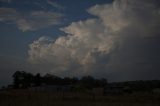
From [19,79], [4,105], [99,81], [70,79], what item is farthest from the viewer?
[70,79]

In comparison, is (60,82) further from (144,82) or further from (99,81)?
(144,82)

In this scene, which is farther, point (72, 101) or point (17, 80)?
point (17, 80)

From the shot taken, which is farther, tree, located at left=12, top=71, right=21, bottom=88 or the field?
tree, located at left=12, top=71, right=21, bottom=88

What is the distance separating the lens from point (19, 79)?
104m

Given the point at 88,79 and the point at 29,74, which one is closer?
the point at 29,74

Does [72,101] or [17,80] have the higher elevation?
[17,80]

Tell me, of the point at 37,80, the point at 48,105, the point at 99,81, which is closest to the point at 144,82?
the point at 99,81

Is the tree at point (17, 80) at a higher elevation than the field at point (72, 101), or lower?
higher

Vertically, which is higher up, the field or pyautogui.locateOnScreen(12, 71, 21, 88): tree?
pyautogui.locateOnScreen(12, 71, 21, 88): tree

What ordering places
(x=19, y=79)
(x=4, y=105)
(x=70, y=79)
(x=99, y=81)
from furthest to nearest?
(x=70, y=79), (x=99, y=81), (x=19, y=79), (x=4, y=105)

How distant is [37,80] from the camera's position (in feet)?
350

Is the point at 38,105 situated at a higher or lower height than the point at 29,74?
lower

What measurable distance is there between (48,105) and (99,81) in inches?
3840

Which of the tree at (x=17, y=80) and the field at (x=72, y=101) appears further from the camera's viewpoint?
the tree at (x=17, y=80)
